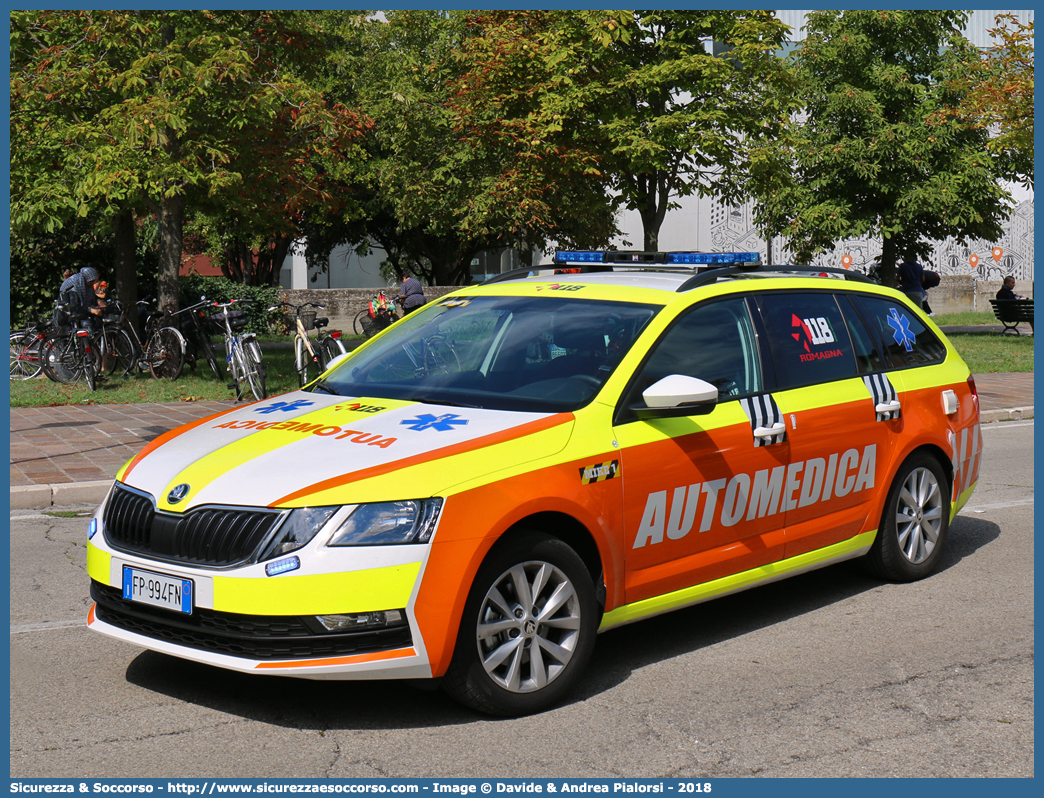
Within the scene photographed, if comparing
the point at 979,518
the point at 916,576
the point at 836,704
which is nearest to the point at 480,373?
the point at 836,704

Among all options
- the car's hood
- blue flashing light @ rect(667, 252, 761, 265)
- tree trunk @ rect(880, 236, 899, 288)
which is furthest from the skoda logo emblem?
tree trunk @ rect(880, 236, 899, 288)

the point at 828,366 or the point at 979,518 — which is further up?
the point at 828,366

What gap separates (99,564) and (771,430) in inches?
121

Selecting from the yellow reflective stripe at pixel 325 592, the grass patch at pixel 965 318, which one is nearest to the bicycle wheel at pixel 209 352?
the yellow reflective stripe at pixel 325 592

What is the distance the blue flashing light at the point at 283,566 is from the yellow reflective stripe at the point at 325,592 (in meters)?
0.02

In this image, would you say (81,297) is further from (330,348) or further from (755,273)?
(755,273)

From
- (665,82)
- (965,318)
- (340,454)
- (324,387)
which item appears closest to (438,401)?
(340,454)

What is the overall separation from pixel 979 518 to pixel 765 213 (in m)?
23.4

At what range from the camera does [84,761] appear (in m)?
4.00

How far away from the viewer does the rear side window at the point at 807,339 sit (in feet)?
18.8

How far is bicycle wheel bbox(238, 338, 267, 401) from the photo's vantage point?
14.4 m

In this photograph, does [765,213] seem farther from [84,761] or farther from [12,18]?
[84,761]

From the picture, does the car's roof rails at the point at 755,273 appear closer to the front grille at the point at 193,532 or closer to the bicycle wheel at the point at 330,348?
the front grille at the point at 193,532

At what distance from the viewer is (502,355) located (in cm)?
535
